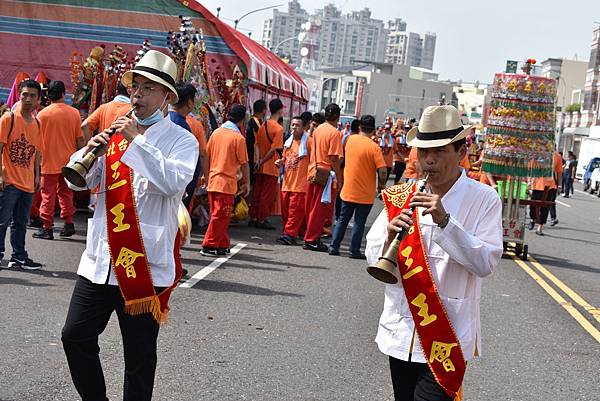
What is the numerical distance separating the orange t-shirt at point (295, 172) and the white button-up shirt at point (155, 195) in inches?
360

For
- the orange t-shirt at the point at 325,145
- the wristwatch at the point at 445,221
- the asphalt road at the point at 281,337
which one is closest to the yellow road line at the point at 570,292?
the asphalt road at the point at 281,337

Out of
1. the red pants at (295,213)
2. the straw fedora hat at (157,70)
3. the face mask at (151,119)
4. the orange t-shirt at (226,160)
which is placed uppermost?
the straw fedora hat at (157,70)

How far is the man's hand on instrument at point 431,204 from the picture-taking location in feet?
12.6

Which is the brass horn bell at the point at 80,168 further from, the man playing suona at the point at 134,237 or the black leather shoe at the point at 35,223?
the black leather shoe at the point at 35,223

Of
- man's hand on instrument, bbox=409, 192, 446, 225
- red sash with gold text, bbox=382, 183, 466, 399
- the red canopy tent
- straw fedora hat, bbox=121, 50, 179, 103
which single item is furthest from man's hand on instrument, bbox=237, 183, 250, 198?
man's hand on instrument, bbox=409, 192, 446, 225

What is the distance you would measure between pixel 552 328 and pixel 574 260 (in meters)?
6.36

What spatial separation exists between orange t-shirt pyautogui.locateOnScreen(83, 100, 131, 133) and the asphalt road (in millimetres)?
1428

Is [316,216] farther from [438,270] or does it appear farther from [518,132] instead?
[438,270]

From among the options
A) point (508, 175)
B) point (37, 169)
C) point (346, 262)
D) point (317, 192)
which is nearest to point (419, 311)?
point (37, 169)

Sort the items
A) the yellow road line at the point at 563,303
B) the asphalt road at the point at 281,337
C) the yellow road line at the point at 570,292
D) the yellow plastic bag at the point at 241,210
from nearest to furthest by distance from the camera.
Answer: the asphalt road at the point at 281,337 < the yellow road line at the point at 563,303 < the yellow road line at the point at 570,292 < the yellow plastic bag at the point at 241,210

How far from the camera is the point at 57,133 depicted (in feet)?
39.7

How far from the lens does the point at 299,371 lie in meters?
6.73

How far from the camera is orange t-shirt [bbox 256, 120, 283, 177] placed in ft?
49.2

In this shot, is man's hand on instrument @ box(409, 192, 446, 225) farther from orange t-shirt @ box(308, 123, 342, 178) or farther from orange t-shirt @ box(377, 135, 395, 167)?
orange t-shirt @ box(377, 135, 395, 167)
